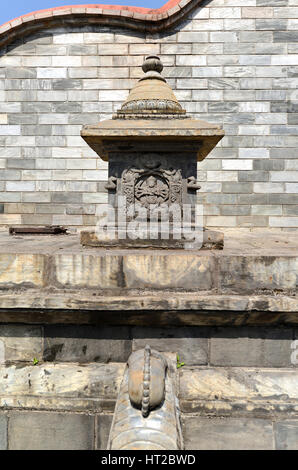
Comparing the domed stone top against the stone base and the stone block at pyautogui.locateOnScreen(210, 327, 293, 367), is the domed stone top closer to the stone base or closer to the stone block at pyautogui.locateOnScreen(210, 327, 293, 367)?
the stone base

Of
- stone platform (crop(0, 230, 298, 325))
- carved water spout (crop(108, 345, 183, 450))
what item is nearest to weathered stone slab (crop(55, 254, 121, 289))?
stone platform (crop(0, 230, 298, 325))

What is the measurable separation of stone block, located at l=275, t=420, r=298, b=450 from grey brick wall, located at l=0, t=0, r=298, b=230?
5185mm

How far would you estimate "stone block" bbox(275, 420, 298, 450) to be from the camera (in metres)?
2.39

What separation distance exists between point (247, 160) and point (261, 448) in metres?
6.11

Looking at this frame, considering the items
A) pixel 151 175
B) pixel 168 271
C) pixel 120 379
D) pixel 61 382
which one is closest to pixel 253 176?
pixel 151 175

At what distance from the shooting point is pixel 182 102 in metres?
7.06

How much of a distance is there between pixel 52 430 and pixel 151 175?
8.84 ft

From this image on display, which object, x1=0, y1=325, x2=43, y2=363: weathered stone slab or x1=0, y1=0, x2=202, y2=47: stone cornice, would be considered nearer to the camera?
x1=0, y1=325, x2=43, y2=363: weathered stone slab

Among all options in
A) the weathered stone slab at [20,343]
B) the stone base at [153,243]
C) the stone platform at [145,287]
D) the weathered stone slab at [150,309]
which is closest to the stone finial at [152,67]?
the stone base at [153,243]

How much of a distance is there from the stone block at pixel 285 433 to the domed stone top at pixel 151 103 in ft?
10.6

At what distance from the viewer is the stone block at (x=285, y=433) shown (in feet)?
7.84

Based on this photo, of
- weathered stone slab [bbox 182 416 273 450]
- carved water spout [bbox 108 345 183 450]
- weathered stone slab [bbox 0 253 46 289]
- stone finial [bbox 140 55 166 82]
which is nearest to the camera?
carved water spout [bbox 108 345 183 450]

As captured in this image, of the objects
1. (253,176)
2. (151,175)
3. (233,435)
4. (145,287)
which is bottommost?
(233,435)

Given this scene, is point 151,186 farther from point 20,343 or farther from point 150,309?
point 20,343
